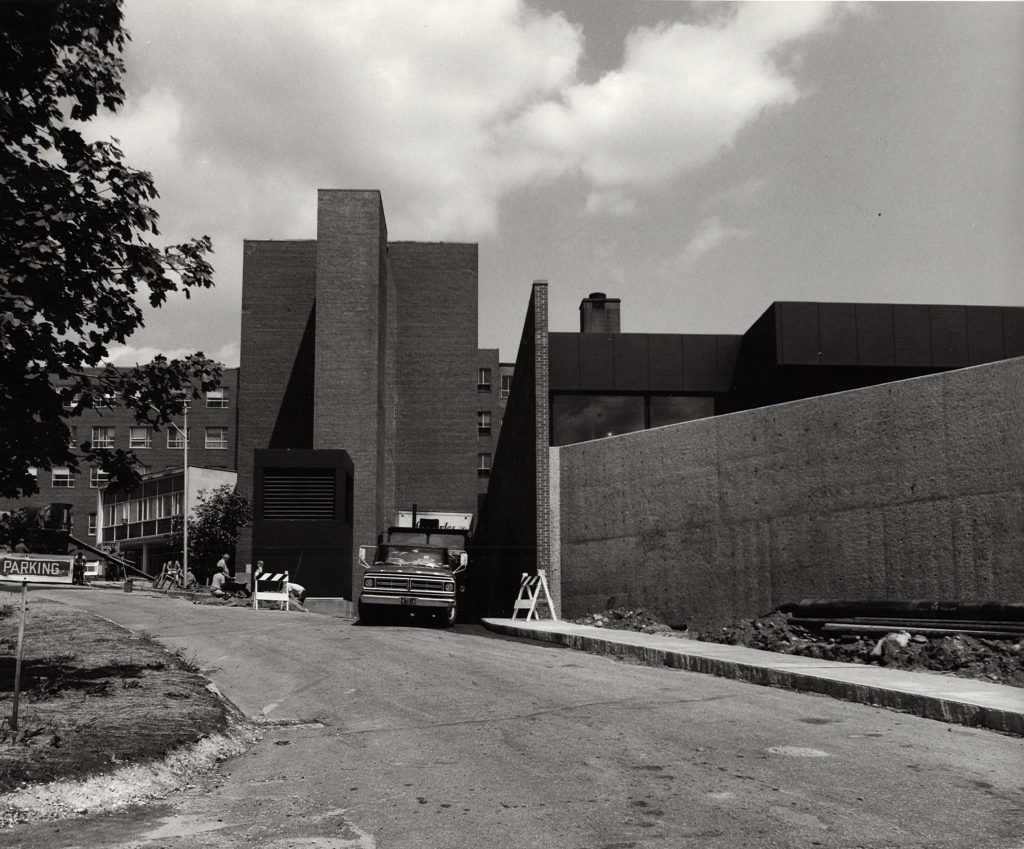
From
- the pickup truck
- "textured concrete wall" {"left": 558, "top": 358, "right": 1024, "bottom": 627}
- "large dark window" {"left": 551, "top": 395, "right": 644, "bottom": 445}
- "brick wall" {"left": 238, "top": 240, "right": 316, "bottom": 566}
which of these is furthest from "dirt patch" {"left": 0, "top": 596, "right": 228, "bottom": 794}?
"brick wall" {"left": 238, "top": 240, "right": 316, "bottom": 566}

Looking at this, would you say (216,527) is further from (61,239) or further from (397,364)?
(61,239)

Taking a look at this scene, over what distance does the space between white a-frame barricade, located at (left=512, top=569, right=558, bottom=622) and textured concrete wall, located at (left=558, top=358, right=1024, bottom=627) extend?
2.04ft

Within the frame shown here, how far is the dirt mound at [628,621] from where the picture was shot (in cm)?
1941

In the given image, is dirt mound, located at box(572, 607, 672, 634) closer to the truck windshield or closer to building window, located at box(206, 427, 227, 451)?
the truck windshield

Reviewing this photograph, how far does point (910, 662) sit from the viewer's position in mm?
12594

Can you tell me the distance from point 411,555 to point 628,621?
18.7ft

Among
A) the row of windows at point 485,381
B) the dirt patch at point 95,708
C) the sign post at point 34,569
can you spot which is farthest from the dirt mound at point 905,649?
the row of windows at point 485,381

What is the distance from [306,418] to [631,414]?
119ft

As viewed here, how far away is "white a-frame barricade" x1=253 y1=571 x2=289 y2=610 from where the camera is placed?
1132 inches

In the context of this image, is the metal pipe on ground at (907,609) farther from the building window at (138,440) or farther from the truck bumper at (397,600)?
the building window at (138,440)

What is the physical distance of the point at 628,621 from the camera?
67.1 feet

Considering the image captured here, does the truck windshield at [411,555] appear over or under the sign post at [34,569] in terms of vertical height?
under

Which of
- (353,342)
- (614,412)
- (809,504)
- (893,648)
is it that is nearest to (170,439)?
(353,342)

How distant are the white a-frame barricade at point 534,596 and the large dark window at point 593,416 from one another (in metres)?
4.32
